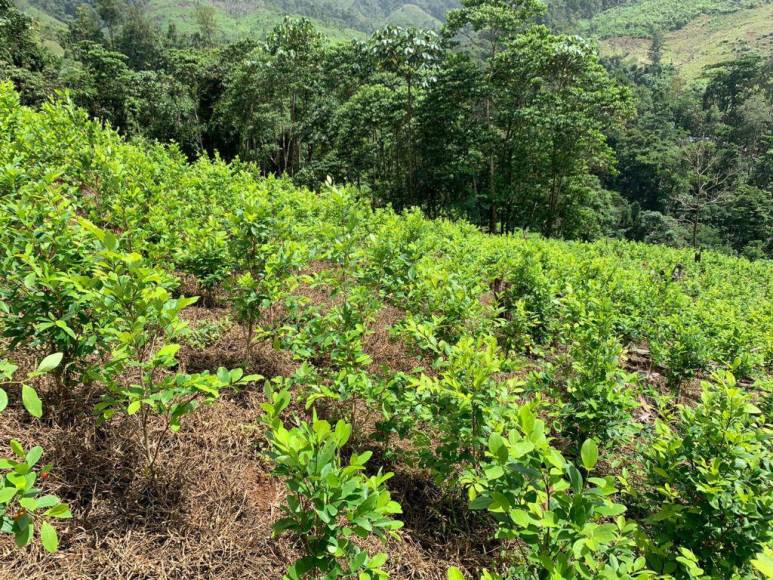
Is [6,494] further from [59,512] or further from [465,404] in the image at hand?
[465,404]

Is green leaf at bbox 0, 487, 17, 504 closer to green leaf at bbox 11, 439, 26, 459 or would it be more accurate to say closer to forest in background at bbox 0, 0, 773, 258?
green leaf at bbox 11, 439, 26, 459

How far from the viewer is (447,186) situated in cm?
2638

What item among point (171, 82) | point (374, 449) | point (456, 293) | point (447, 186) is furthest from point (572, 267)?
point (171, 82)

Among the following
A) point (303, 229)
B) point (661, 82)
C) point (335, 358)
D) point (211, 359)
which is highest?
point (661, 82)

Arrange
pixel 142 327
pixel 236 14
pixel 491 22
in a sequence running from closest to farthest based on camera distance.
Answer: pixel 142 327 < pixel 491 22 < pixel 236 14

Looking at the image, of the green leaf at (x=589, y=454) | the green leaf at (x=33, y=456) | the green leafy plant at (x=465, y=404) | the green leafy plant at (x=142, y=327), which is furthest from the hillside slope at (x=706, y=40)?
the green leaf at (x=33, y=456)

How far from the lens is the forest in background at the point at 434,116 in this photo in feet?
63.5

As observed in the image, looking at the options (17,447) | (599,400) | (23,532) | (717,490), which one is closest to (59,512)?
(23,532)

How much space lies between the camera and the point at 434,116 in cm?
2133

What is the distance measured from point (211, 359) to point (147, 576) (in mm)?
1616

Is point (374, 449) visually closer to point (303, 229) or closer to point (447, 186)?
point (303, 229)

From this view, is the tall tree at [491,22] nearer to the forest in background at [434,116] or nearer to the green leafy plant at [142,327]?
the forest in background at [434,116]

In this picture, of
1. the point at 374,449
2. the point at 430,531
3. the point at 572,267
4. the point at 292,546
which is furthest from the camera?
the point at 572,267

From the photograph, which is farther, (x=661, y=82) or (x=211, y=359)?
(x=661, y=82)
